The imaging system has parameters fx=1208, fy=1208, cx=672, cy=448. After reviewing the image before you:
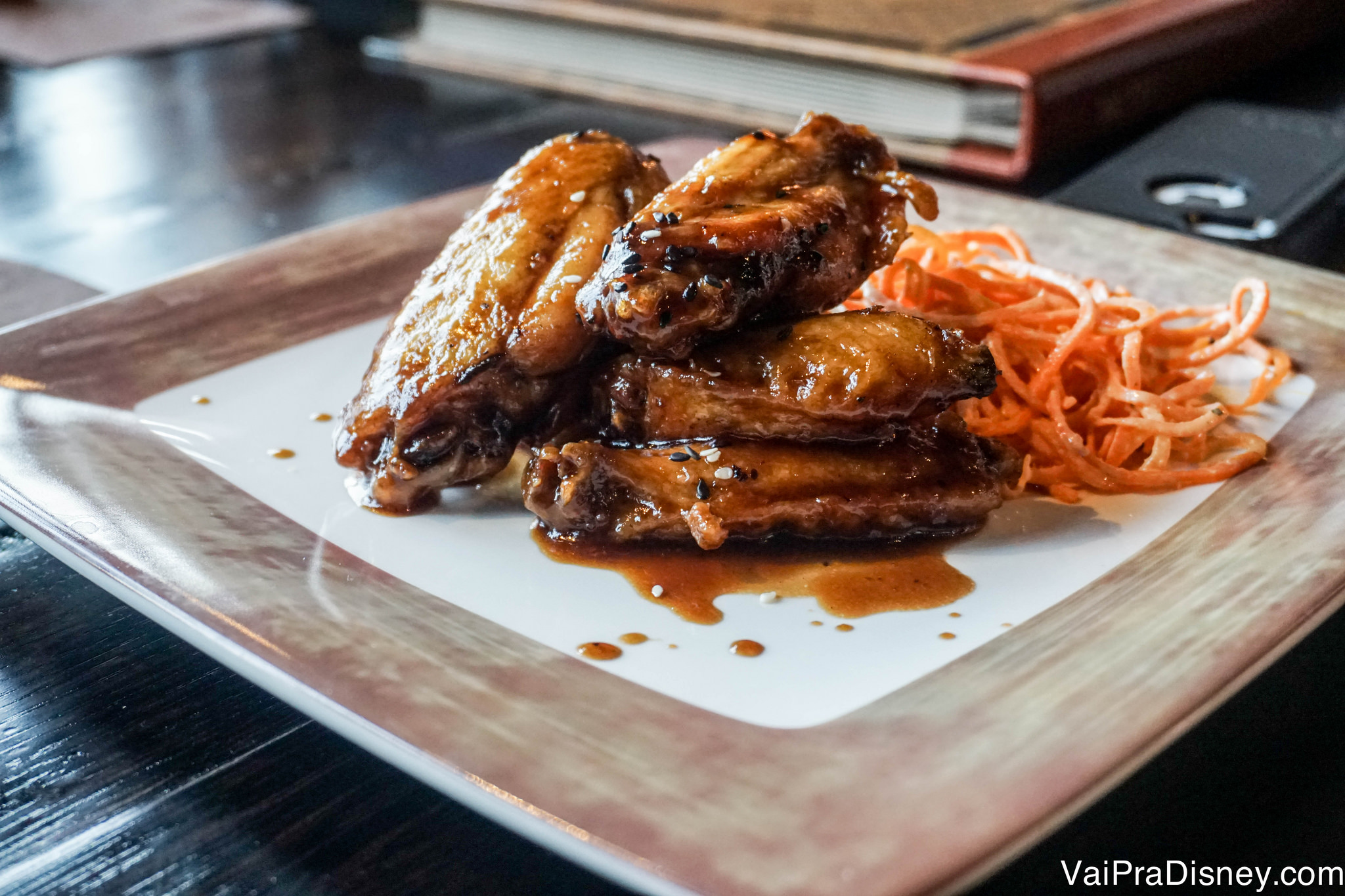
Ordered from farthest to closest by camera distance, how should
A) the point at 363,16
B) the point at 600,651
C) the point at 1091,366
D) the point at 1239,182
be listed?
the point at 363,16
the point at 1239,182
the point at 1091,366
the point at 600,651

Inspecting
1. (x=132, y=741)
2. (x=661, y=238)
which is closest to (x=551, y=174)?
(x=661, y=238)

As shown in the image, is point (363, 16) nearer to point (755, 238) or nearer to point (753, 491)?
point (755, 238)

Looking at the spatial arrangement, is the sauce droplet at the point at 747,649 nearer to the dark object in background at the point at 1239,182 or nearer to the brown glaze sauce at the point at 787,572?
the brown glaze sauce at the point at 787,572

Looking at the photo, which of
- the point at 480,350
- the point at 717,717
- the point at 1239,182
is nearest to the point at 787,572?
the point at 717,717

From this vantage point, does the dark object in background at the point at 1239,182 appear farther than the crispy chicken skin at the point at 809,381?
Yes

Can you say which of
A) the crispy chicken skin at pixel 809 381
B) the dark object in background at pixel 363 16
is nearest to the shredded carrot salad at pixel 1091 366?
the crispy chicken skin at pixel 809 381

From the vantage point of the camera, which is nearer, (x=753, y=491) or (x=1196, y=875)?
(x=1196, y=875)

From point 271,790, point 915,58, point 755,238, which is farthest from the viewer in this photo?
point 915,58

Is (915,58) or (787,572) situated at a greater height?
(915,58)
